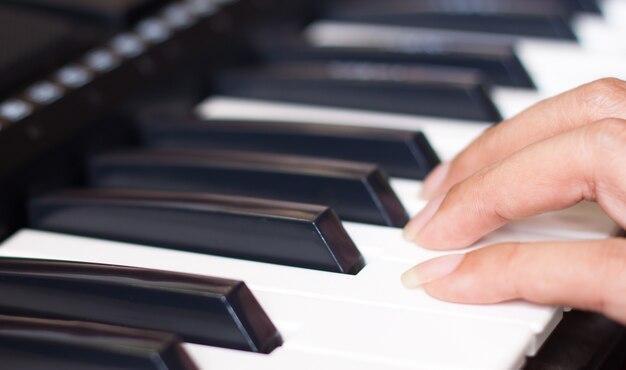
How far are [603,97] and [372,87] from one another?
0.37m

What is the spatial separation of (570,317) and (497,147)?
0.64 feet

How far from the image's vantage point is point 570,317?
3.16 feet

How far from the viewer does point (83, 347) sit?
806mm

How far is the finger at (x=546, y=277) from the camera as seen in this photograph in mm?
835

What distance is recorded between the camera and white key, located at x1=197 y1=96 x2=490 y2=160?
3.98 ft

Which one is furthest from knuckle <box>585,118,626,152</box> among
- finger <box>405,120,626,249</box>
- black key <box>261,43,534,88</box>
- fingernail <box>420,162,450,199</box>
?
black key <box>261,43,534,88</box>

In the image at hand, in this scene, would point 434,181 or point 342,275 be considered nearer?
point 342,275

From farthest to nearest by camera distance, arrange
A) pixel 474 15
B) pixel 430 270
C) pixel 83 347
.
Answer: pixel 474 15, pixel 430 270, pixel 83 347

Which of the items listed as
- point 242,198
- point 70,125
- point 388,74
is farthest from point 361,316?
point 388,74

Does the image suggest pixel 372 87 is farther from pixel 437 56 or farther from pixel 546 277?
pixel 546 277

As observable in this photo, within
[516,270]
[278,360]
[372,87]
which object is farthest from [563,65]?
[278,360]

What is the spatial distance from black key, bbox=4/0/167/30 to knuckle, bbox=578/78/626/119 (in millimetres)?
589

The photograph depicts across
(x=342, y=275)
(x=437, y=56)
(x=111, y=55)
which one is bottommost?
(x=342, y=275)

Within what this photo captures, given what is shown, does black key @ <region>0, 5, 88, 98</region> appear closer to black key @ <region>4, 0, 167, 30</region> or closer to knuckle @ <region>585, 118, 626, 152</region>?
black key @ <region>4, 0, 167, 30</region>
